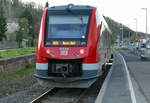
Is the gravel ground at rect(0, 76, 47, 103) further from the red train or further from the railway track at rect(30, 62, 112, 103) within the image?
the red train

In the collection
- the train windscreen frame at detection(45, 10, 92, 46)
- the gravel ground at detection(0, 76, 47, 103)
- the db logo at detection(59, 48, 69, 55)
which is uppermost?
the train windscreen frame at detection(45, 10, 92, 46)

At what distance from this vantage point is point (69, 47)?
335 inches

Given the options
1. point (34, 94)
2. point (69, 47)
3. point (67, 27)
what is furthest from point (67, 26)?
point (34, 94)

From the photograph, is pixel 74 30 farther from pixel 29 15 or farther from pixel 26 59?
pixel 29 15

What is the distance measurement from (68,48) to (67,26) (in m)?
0.91

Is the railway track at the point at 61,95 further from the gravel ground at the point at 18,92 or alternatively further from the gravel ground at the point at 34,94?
the gravel ground at the point at 18,92

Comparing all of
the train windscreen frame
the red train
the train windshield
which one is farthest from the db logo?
the train windshield

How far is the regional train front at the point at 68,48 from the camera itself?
8.35 meters

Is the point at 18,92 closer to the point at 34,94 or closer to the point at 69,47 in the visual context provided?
the point at 34,94

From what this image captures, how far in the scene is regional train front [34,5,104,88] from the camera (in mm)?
8352

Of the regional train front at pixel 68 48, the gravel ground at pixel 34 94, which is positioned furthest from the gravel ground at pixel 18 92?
the regional train front at pixel 68 48

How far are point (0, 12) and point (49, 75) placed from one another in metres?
48.1

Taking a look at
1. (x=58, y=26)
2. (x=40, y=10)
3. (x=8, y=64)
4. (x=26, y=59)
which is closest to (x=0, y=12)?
(x=40, y=10)

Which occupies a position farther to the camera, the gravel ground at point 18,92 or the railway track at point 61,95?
the gravel ground at point 18,92
